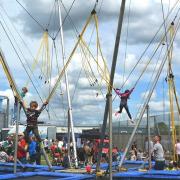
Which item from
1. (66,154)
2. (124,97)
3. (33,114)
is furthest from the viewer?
(66,154)

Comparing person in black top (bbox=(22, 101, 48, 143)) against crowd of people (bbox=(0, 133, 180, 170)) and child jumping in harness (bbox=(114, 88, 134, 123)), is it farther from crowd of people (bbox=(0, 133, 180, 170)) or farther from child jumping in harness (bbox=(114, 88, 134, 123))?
child jumping in harness (bbox=(114, 88, 134, 123))

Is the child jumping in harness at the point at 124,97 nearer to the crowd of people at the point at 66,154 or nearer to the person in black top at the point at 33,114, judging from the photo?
the crowd of people at the point at 66,154

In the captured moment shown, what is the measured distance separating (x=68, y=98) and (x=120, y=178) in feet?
16.6

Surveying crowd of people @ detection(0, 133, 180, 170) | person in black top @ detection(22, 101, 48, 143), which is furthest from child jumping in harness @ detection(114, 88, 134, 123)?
person in black top @ detection(22, 101, 48, 143)

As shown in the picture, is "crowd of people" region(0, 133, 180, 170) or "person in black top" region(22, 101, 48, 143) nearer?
"person in black top" region(22, 101, 48, 143)

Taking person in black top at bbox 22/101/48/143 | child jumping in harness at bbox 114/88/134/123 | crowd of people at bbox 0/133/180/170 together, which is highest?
child jumping in harness at bbox 114/88/134/123

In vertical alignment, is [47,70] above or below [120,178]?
above

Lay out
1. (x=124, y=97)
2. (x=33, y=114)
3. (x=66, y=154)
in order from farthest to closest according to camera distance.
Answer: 1. (x=66, y=154)
2. (x=124, y=97)
3. (x=33, y=114)

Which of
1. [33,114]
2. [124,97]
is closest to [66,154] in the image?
[124,97]

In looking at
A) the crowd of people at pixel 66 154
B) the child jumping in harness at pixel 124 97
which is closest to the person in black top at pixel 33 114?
the crowd of people at pixel 66 154

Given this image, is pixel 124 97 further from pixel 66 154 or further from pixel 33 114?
pixel 33 114

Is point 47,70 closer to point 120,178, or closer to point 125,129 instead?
point 120,178

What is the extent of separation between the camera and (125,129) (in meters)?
21.0

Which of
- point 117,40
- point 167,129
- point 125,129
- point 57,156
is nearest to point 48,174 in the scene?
point 117,40
